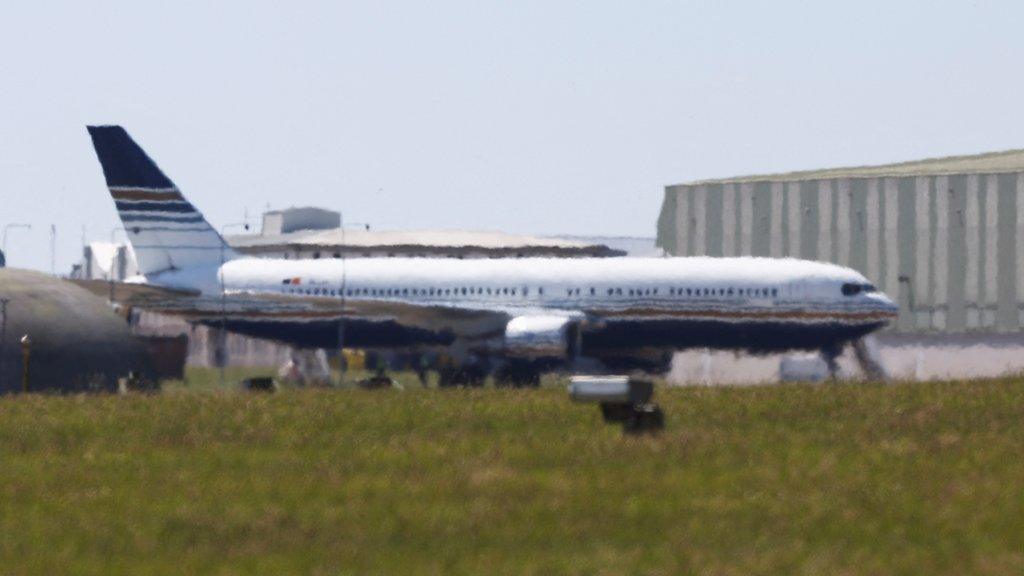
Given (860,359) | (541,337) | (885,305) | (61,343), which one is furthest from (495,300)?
(61,343)

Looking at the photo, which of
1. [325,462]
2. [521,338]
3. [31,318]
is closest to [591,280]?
[521,338]

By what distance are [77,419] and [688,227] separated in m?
A: 45.4

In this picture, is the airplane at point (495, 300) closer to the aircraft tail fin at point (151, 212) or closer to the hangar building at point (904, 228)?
the aircraft tail fin at point (151, 212)

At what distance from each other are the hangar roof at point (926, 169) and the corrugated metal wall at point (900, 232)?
0.84 meters

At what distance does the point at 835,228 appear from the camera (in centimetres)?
7156

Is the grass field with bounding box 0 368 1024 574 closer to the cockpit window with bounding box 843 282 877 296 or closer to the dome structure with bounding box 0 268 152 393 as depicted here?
the dome structure with bounding box 0 268 152 393

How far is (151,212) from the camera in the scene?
62.0m

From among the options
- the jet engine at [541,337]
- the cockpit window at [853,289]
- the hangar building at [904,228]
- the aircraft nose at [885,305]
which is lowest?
the jet engine at [541,337]

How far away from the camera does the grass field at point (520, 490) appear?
15.6m

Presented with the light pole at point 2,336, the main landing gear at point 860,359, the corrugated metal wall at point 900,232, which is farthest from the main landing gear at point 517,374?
the corrugated metal wall at point 900,232

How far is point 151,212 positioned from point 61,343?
56.3ft

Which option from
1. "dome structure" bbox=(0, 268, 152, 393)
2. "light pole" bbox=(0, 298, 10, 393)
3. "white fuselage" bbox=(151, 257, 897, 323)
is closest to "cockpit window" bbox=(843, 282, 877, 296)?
"white fuselage" bbox=(151, 257, 897, 323)

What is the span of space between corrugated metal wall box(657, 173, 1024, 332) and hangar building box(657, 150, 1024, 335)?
34mm

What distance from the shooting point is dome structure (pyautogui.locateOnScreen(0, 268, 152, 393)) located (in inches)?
1764
